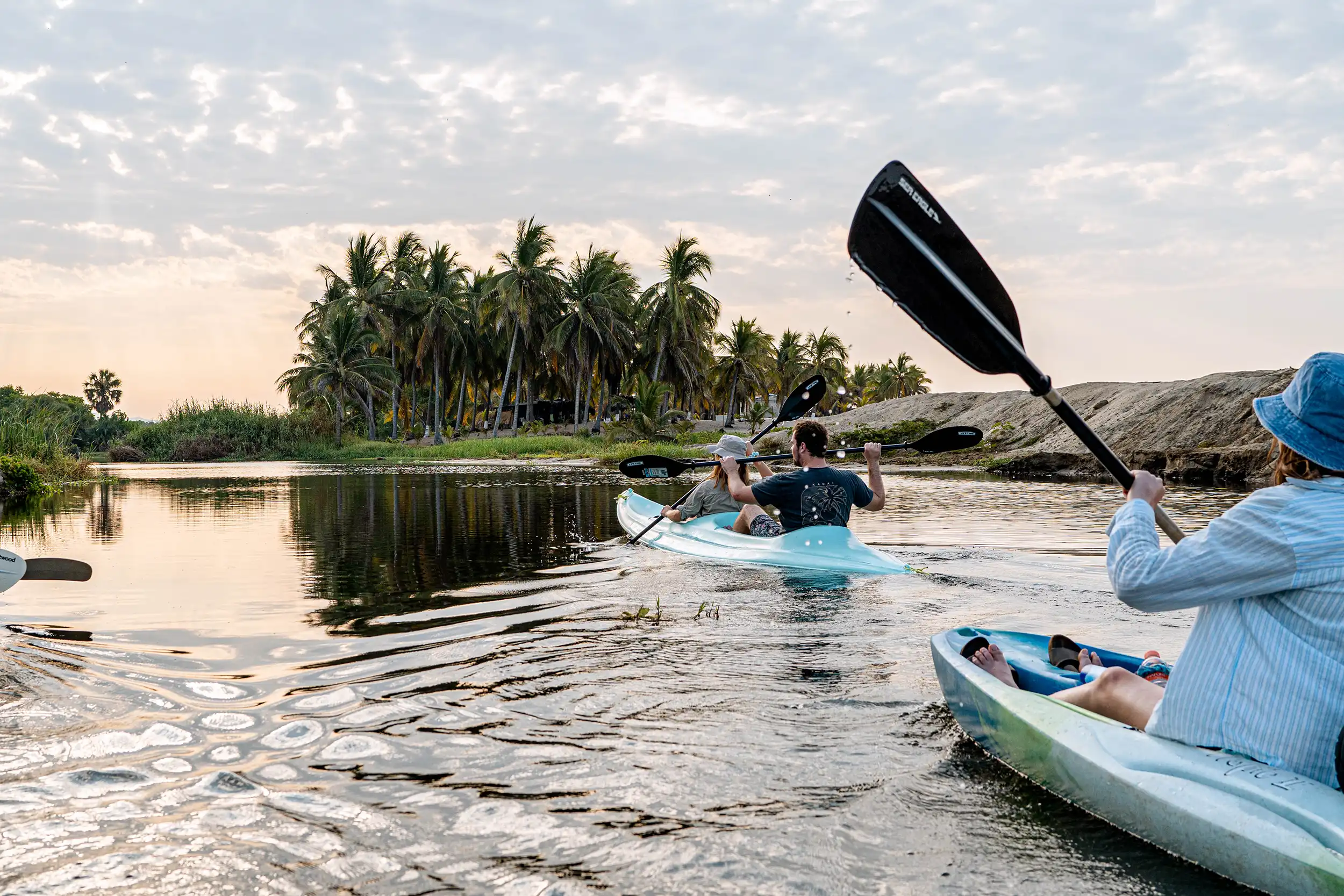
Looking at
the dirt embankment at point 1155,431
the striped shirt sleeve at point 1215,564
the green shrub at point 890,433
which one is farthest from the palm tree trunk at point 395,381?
the striped shirt sleeve at point 1215,564

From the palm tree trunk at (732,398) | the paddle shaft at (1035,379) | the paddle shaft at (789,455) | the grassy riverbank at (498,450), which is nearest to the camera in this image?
the paddle shaft at (1035,379)

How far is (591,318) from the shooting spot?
44469 millimetres

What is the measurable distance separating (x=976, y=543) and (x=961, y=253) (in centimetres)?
678

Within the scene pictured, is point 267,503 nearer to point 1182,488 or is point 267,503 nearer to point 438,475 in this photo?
point 438,475

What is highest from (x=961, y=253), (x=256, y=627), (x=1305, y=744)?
(x=961, y=253)

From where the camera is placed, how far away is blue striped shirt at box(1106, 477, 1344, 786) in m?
2.21

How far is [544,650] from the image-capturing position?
5.21m

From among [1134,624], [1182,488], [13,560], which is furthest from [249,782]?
[1182,488]

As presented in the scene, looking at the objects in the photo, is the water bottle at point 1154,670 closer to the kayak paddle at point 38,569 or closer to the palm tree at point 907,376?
the kayak paddle at point 38,569

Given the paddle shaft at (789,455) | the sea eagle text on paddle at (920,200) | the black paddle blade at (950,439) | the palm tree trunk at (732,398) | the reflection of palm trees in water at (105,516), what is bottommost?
the reflection of palm trees in water at (105,516)

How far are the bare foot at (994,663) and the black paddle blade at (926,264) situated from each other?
1.07 meters

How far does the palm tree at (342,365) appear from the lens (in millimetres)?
47062

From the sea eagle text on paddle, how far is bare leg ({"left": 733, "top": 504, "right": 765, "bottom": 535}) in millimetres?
5263

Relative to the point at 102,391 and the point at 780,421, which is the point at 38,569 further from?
the point at 102,391
